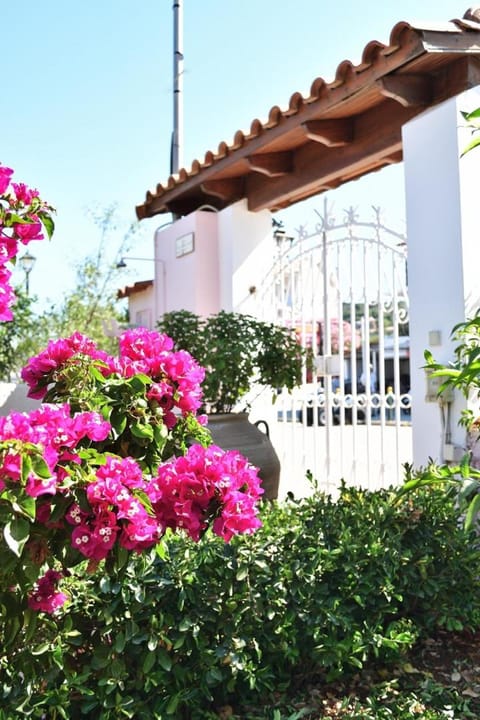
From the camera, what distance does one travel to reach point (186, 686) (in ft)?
6.62

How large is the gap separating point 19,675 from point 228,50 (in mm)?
7777

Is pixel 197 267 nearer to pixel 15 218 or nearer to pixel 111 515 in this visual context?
pixel 15 218

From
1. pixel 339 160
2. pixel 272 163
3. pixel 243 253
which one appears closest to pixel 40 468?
pixel 339 160

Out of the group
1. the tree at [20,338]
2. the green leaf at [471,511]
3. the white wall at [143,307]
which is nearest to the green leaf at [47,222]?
the green leaf at [471,511]

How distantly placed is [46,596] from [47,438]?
0.57 metres

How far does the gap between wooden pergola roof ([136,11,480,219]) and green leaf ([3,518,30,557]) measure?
3.33m

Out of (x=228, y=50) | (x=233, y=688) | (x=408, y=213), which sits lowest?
(x=233, y=688)

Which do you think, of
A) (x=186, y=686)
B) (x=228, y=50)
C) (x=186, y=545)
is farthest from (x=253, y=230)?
(x=186, y=686)

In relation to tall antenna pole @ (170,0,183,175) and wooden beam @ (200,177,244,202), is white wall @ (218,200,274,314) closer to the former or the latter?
wooden beam @ (200,177,244,202)

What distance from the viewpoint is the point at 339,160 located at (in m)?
5.09

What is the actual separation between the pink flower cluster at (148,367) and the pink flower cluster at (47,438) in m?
0.25

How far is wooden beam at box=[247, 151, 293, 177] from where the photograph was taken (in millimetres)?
5406

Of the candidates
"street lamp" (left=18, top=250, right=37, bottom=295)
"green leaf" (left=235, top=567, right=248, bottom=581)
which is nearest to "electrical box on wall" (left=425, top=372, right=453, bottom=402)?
"green leaf" (left=235, top=567, right=248, bottom=581)

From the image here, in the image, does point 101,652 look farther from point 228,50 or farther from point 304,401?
point 228,50
